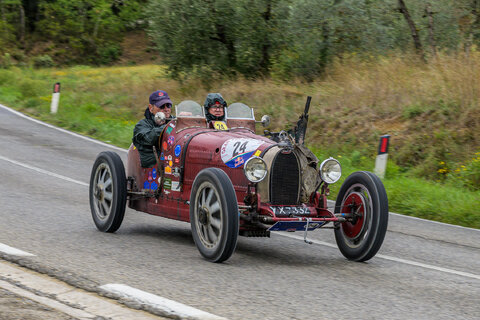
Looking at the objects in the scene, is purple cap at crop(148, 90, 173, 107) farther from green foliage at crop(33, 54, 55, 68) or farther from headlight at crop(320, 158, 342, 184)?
green foliage at crop(33, 54, 55, 68)

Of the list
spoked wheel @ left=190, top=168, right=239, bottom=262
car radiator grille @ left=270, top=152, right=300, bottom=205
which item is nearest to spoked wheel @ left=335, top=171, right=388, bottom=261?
car radiator grille @ left=270, top=152, right=300, bottom=205

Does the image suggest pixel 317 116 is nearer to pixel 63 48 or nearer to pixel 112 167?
pixel 112 167

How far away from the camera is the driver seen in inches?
312

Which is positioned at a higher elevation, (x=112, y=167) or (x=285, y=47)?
(x=285, y=47)

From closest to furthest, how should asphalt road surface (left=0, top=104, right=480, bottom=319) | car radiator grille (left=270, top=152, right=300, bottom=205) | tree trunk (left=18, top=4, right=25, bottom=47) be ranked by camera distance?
asphalt road surface (left=0, top=104, right=480, bottom=319)
car radiator grille (left=270, top=152, right=300, bottom=205)
tree trunk (left=18, top=4, right=25, bottom=47)

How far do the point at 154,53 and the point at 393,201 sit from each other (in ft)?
137

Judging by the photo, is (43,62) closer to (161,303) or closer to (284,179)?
(284,179)

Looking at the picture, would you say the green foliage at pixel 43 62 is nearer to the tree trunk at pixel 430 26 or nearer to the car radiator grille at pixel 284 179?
the tree trunk at pixel 430 26

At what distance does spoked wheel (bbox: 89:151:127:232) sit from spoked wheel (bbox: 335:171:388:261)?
251cm

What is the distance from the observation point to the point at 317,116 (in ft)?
56.5

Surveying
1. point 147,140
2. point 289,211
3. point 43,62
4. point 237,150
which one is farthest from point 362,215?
point 43,62

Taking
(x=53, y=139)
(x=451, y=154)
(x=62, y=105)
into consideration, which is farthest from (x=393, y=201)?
(x=62, y=105)

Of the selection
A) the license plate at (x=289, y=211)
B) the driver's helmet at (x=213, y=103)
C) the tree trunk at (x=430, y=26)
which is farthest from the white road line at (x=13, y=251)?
the tree trunk at (x=430, y=26)

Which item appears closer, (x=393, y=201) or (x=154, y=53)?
(x=393, y=201)
